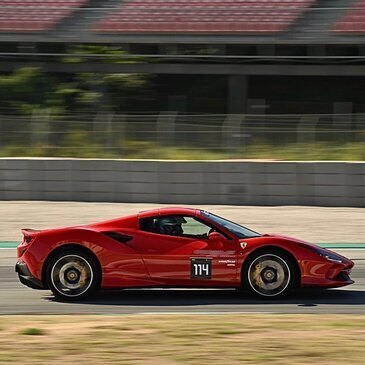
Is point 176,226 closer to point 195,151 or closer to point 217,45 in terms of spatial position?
point 195,151

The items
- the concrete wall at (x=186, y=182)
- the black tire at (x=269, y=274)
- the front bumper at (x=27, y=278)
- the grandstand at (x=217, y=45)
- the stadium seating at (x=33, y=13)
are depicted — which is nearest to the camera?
the black tire at (x=269, y=274)

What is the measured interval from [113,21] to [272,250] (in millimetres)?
21009

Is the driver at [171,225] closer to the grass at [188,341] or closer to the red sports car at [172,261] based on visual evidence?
the red sports car at [172,261]

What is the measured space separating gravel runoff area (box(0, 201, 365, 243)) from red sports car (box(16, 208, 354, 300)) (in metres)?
6.57

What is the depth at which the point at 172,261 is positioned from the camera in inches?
405

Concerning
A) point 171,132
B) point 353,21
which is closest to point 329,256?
point 171,132

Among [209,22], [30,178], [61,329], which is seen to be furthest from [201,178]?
[61,329]

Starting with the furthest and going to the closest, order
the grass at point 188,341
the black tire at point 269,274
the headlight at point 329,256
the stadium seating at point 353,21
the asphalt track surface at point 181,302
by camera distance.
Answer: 1. the stadium seating at point 353,21
2. the headlight at point 329,256
3. the black tire at point 269,274
4. the asphalt track surface at point 181,302
5. the grass at point 188,341

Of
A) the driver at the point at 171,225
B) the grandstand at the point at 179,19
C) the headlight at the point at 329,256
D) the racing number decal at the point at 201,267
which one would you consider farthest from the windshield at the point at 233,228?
the grandstand at the point at 179,19

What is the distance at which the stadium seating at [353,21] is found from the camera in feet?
89.4

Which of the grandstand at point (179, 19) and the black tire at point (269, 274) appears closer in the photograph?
the black tire at point (269, 274)

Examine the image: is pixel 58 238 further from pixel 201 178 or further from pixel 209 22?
pixel 209 22

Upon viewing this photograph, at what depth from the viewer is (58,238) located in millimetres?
10297

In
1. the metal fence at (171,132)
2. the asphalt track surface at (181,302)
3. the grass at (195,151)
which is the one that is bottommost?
the asphalt track surface at (181,302)
